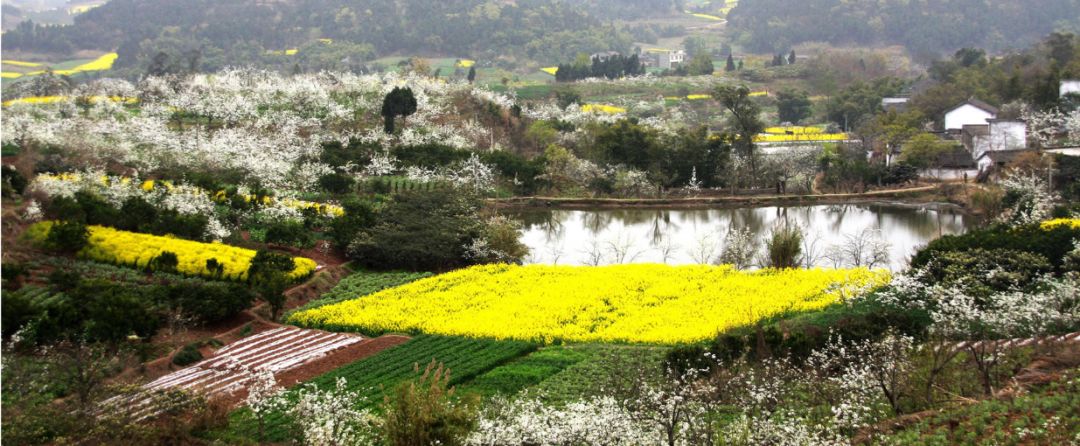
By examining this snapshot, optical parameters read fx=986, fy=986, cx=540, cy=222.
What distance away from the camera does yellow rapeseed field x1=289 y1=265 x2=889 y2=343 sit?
63.6ft

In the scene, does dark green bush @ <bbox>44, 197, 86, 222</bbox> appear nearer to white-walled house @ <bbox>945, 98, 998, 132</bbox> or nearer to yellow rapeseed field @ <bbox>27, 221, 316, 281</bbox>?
yellow rapeseed field @ <bbox>27, 221, 316, 281</bbox>

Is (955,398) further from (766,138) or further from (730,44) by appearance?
(730,44)

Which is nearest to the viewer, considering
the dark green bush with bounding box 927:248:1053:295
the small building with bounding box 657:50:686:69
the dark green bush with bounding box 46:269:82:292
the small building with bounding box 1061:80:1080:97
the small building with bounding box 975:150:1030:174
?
the dark green bush with bounding box 927:248:1053:295

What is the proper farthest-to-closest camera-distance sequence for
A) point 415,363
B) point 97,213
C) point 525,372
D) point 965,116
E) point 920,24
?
point 920,24
point 965,116
point 97,213
point 525,372
point 415,363

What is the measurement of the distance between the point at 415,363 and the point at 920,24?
10621 centimetres

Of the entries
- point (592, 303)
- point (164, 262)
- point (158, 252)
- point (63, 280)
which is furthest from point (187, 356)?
point (592, 303)

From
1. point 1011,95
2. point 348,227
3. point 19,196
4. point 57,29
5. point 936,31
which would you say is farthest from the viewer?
point 936,31

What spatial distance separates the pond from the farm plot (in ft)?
33.2

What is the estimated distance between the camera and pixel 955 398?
12938 millimetres

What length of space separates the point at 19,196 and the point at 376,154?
1656 centimetres

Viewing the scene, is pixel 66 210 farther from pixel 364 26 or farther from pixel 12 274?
pixel 364 26

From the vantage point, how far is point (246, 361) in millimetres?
17781

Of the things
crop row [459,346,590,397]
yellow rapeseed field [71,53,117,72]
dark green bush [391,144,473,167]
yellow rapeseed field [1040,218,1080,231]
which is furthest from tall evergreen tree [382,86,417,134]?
yellow rapeseed field [71,53,117,72]

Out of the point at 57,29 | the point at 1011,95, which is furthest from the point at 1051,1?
the point at 57,29
